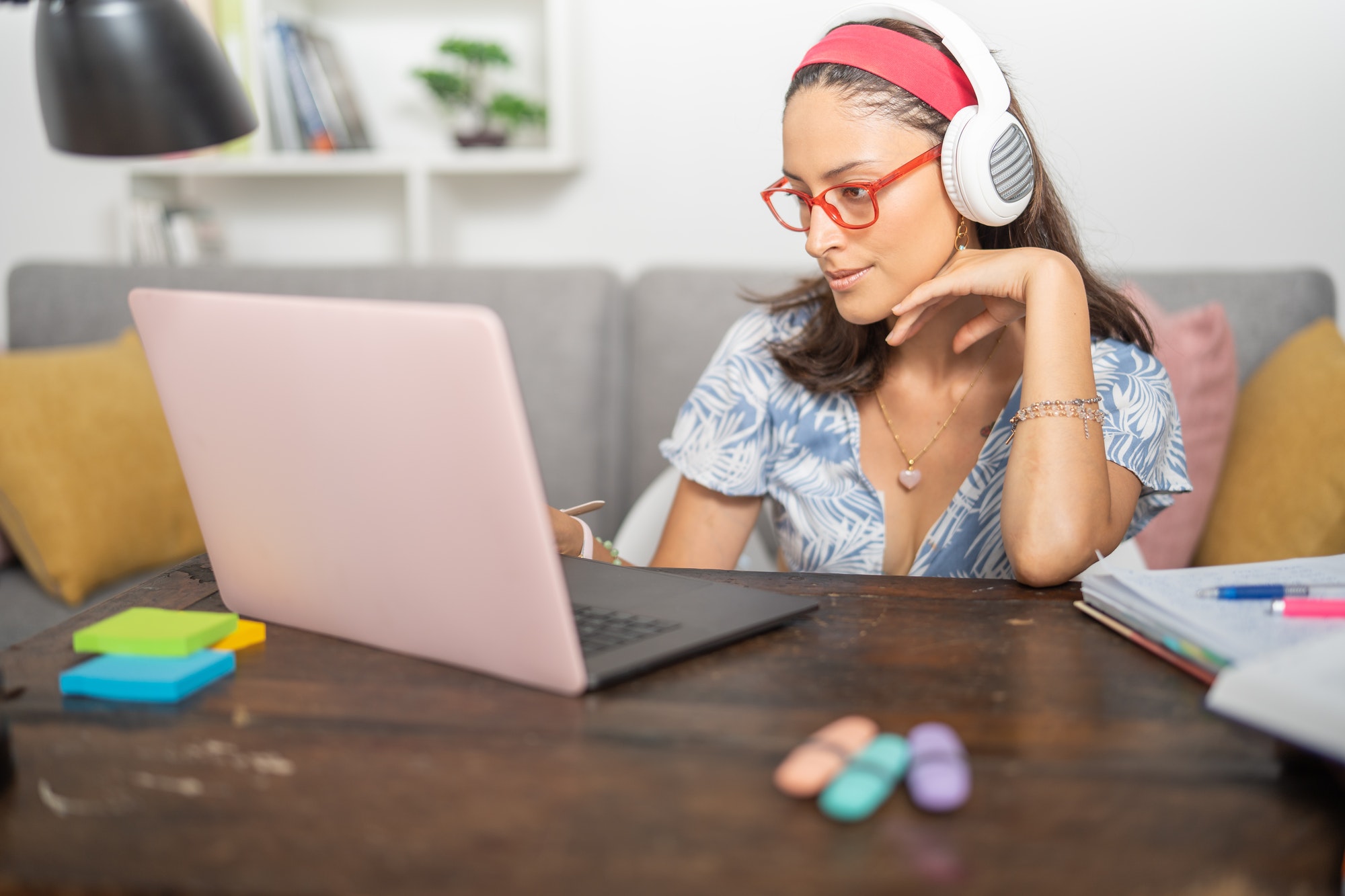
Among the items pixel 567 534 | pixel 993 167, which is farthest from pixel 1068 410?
pixel 567 534

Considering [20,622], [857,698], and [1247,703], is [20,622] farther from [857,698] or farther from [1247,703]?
[1247,703]

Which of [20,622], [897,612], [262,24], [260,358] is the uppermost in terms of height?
[262,24]

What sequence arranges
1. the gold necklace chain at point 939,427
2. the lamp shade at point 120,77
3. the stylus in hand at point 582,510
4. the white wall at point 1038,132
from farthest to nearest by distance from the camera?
the white wall at point 1038,132 → the gold necklace chain at point 939,427 → the stylus in hand at point 582,510 → the lamp shade at point 120,77

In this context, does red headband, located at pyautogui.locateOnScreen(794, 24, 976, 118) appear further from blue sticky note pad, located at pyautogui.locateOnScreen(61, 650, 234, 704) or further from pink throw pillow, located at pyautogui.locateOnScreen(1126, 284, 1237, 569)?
blue sticky note pad, located at pyautogui.locateOnScreen(61, 650, 234, 704)

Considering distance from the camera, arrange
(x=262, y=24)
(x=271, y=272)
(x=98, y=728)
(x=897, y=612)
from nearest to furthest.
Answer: (x=98, y=728), (x=897, y=612), (x=271, y=272), (x=262, y=24)

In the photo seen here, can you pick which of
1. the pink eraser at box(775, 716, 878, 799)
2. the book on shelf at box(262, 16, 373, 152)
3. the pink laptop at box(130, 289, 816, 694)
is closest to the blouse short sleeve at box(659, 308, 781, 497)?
the pink laptop at box(130, 289, 816, 694)

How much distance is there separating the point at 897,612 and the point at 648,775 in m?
0.32

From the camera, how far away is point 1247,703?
55 centimetres

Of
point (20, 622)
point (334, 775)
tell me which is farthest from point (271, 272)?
point (334, 775)

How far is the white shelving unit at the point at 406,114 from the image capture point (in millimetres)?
2295

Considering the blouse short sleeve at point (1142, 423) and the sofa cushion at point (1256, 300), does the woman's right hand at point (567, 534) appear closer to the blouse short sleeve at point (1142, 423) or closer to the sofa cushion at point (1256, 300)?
the blouse short sleeve at point (1142, 423)

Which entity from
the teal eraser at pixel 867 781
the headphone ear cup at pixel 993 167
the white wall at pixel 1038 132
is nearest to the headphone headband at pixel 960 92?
the headphone ear cup at pixel 993 167

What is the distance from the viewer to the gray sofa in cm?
199

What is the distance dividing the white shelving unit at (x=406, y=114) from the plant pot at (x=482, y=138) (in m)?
0.02
